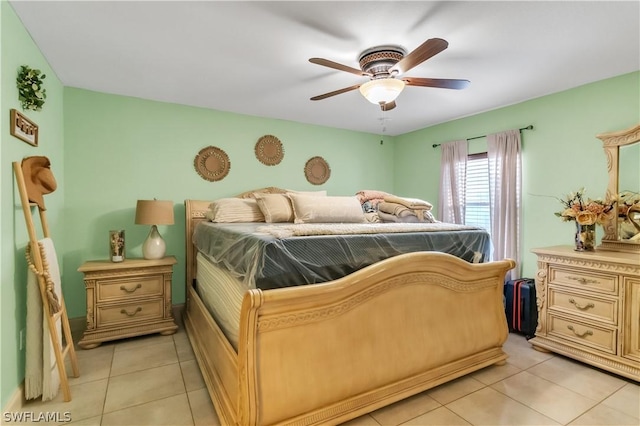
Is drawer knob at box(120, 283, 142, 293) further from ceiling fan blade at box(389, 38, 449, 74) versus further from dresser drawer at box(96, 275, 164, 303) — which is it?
ceiling fan blade at box(389, 38, 449, 74)

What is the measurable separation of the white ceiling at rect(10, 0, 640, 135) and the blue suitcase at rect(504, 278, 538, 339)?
195 centimetres

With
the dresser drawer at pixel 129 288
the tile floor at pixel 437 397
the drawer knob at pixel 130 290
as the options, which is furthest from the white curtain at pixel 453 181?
the drawer knob at pixel 130 290

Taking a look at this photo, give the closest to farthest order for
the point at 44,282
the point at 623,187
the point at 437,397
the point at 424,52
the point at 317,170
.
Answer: the point at 424,52, the point at 44,282, the point at 437,397, the point at 623,187, the point at 317,170

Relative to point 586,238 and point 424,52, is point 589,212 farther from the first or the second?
point 424,52

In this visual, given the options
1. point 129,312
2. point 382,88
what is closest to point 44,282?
point 129,312

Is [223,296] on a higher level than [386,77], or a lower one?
lower

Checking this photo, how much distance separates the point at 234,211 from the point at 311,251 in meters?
1.76

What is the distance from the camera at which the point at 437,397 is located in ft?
6.40

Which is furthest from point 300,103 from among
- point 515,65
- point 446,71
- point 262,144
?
point 515,65

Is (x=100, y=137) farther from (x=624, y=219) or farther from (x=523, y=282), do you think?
(x=624, y=219)

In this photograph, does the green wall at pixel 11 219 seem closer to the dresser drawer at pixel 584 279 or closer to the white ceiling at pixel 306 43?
the white ceiling at pixel 306 43

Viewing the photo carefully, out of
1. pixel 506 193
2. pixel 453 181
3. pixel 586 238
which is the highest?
pixel 453 181

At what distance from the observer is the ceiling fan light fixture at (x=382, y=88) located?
2.09 m

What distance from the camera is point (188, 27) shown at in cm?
198
